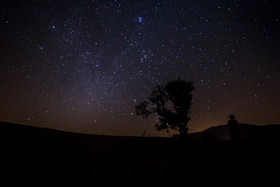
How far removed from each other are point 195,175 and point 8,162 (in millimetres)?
9058

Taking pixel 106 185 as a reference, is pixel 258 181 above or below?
above

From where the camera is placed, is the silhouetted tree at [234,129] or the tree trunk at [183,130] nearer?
the silhouetted tree at [234,129]

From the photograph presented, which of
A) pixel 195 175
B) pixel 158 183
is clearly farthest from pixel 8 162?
pixel 195 175

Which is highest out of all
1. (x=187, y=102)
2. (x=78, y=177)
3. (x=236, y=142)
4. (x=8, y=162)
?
(x=187, y=102)

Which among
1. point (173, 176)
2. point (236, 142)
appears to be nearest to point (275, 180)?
point (173, 176)

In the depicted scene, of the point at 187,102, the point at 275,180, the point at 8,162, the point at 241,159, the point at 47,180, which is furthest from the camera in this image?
the point at 187,102

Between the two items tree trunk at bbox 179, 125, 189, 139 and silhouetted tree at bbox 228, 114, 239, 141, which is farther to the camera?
tree trunk at bbox 179, 125, 189, 139

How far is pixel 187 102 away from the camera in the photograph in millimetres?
19359

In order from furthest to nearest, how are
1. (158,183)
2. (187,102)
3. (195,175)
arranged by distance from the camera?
(187,102) → (195,175) → (158,183)

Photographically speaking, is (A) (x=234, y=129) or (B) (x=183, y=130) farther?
(B) (x=183, y=130)

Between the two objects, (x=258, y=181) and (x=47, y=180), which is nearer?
(x=258, y=181)

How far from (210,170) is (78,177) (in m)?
5.84

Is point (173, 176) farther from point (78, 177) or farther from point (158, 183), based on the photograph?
point (78, 177)

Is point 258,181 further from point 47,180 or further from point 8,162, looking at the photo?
point 8,162
